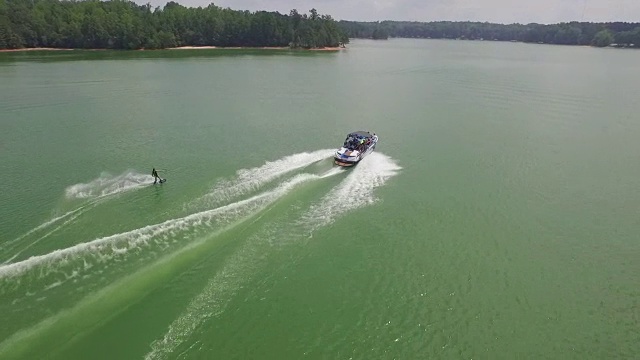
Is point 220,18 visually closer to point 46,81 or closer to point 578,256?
point 46,81

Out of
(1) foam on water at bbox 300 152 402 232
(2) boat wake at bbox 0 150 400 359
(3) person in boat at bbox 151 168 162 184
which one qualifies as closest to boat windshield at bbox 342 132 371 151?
(1) foam on water at bbox 300 152 402 232

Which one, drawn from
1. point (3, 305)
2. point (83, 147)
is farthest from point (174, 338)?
point (83, 147)

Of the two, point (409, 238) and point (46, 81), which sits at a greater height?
point (46, 81)

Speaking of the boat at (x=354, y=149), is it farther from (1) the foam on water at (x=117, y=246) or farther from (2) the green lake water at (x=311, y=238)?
(1) the foam on water at (x=117, y=246)

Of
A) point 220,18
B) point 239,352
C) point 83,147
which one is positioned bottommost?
point 239,352

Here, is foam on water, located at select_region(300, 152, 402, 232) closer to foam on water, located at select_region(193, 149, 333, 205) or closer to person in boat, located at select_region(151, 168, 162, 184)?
foam on water, located at select_region(193, 149, 333, 205)

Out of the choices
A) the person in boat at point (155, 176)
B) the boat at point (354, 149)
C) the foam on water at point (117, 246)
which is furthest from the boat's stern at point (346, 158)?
the person in boat at point (155, 176)
